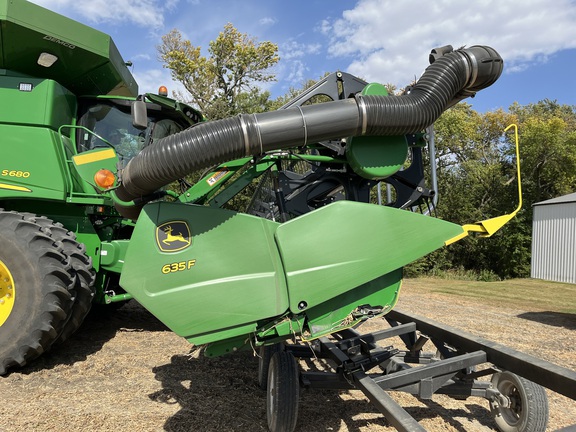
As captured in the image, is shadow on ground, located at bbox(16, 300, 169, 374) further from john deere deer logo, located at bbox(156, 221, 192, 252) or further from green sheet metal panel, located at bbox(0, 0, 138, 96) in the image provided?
green sheet metal panel, located at bbox(0, 0, 138, 96)

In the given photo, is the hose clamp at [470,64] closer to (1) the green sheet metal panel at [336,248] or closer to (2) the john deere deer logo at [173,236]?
(1) the green sheet metal panel at [336,248]

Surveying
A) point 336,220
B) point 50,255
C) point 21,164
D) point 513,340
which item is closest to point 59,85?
point 21,164

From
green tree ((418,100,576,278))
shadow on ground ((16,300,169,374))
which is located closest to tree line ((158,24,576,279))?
green tree ((418,100,576,278))

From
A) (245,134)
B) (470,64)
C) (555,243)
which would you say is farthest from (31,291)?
(555,243)

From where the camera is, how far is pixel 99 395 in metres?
3.56

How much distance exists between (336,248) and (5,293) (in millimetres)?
3282

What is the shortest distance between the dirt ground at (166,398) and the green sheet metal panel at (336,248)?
102 cm

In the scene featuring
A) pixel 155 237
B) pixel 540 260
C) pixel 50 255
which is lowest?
pixel 540 260

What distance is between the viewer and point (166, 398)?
11.6 feet

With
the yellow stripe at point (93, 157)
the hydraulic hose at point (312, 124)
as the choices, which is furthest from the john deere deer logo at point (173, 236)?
the yellow stripe at point (93, 157)

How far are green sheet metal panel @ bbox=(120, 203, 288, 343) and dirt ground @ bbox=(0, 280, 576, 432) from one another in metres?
0.59

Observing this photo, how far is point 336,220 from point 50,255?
2.77 m

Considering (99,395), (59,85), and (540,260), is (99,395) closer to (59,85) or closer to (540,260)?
(59,85)

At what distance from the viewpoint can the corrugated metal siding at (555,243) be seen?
8.61m
